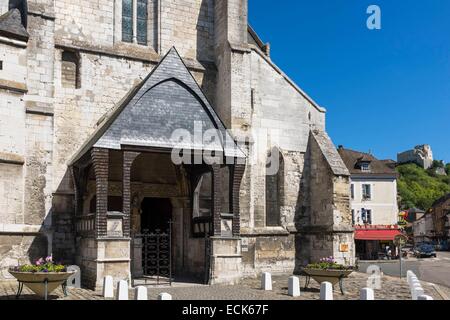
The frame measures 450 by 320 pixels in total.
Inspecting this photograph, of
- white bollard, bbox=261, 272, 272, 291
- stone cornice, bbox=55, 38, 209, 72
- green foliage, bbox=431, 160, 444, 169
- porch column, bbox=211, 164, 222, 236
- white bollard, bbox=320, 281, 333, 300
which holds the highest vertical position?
green foliage, bbox=431, 160, 444, 169

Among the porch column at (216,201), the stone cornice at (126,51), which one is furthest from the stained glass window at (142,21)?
the porch column at (216,201)

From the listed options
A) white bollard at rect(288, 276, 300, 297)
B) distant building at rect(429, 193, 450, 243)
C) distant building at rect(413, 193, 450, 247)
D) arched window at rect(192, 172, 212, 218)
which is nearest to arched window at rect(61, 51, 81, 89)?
arched window at rect(192, 172, 212, 218)

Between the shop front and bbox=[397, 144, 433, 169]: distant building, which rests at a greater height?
bbox=[397, 144, 433, 169]: distant building

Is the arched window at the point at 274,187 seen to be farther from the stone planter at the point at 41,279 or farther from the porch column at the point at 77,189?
the stone planter at the point at 41,279

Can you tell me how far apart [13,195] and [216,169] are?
6.15 metres

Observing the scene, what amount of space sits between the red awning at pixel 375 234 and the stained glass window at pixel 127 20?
29404 mm

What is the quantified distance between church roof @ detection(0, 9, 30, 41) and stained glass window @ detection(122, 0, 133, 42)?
3.94m

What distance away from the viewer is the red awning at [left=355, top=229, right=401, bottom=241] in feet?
140

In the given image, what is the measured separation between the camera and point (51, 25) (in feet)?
Result: 55.9

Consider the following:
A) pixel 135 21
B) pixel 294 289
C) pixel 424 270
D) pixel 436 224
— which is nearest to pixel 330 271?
pixel 294 289

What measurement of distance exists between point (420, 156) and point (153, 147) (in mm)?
114007

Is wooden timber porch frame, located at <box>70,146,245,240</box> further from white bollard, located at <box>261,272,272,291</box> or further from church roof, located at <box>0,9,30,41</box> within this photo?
church roof, located at <box>0,9,30,41</box>

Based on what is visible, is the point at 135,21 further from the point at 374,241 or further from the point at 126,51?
the point at 374,241

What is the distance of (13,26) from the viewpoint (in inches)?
645
